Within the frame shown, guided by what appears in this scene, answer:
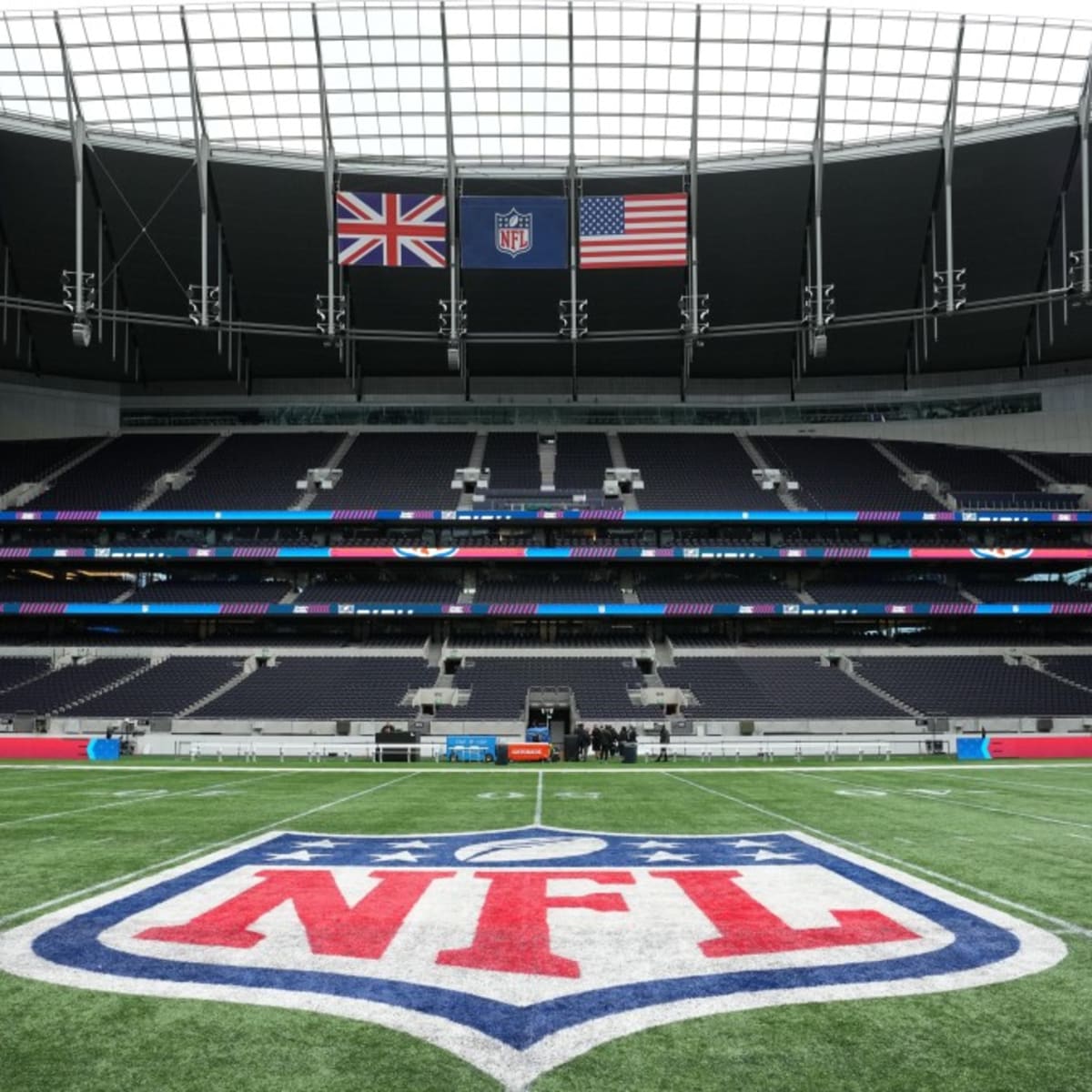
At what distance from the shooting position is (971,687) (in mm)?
41781

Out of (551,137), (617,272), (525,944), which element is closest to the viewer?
(525,944)

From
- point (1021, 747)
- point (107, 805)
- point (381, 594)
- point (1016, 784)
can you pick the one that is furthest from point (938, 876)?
point (381, 594)

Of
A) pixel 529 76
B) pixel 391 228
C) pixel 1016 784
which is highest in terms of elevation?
pixel 529 76

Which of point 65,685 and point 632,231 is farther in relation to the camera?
point 65,685

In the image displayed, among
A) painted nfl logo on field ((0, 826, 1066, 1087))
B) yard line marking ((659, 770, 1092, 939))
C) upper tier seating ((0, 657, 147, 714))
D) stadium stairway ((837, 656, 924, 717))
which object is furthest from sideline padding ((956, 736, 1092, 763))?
upper tier seating ((0, 657, 147, 714))

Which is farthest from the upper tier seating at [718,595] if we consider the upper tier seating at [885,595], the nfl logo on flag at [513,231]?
the nfl logo on flag at [513,231]

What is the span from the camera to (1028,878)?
26.6ft

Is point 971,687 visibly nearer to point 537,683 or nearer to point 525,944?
point 537,683

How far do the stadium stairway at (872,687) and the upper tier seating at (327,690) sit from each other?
20283 millimetres

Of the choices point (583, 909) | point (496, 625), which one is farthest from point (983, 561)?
point (583, 909)

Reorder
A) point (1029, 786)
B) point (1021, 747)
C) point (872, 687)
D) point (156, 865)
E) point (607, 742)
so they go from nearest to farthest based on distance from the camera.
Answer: point (156, 865), point (1029, 786), point (1021, 747), point (607, 742), point (872, 687)

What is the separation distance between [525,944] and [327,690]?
3734 cm

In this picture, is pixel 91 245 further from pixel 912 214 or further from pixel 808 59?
pixel 912 214

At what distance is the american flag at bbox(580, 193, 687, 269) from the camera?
30.4 metres
